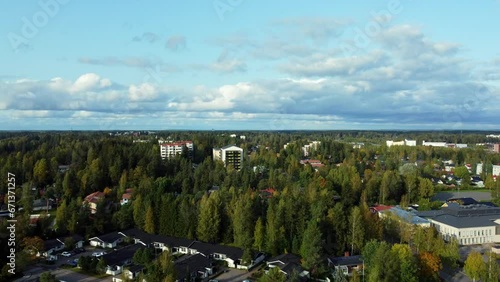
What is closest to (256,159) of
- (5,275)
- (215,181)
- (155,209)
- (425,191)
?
(215,181)

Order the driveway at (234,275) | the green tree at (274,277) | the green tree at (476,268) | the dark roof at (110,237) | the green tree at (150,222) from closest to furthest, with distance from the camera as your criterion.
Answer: the green tree at (274,277) < the green tree at (476,268) < the driveway at (234,275) < the dark roof at (110,237) < the green tree at (150,222)

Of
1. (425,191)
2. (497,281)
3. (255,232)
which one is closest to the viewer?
(497,281)

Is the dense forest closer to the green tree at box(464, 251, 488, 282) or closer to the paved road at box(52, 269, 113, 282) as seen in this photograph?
the green tree at box(464, 251, 488, 282)

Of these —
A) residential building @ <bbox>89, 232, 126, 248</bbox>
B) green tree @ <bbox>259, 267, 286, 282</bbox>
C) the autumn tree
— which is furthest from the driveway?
residential building @ <bbox>89, 232, 126, 248</bbox>

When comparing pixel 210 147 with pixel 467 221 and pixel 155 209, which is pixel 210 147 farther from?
pixel 467 221

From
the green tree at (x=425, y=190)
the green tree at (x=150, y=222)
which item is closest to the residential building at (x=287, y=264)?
the green tree at (x=150, y=222)

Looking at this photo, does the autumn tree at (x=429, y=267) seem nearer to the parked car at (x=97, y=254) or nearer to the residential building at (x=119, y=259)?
the residential building at (x=119, y=259)

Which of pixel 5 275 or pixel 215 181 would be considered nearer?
pixel 5 275
